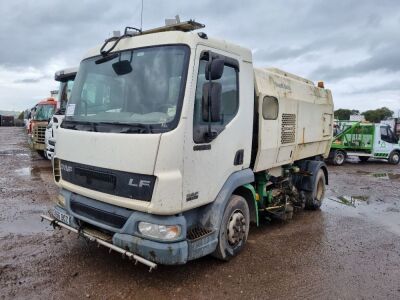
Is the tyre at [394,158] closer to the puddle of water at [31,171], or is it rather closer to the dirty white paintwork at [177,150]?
the puddle of water at [31,171]

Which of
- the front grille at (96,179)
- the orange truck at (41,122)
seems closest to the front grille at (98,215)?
the front grille at (96,179)

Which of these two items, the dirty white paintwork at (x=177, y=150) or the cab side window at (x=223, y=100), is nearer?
the dirty white paintwork at (x=177, y=150)

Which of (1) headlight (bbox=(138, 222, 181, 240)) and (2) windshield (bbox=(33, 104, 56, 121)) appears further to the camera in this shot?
(2) windshield (bbox=(33, 104, 56, 121))

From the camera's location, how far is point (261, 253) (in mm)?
5203

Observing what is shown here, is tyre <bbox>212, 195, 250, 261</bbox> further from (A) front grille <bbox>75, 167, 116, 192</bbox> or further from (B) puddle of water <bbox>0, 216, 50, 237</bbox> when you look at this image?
(B) puddle of water <bbox>0, 216, 50, 237</bbox>

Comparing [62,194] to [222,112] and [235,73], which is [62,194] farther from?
[235,73]

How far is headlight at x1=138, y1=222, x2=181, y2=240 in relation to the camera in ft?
11.9

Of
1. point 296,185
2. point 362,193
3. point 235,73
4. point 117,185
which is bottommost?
point 362,193

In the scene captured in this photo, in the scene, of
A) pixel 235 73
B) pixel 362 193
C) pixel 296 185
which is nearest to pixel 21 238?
pixel 235 73

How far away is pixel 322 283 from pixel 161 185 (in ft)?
7.81

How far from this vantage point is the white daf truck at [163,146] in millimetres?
3611

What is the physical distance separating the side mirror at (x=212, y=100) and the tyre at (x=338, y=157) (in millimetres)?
15273

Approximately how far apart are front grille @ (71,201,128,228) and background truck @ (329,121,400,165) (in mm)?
15554

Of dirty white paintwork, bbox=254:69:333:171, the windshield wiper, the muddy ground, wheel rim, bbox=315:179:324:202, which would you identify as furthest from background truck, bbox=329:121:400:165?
the windshield wiper
